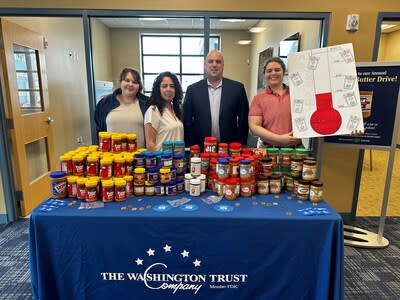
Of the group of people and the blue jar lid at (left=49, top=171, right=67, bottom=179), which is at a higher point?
the group of people

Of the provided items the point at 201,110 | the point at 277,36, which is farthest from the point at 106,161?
→ the point at 277,36

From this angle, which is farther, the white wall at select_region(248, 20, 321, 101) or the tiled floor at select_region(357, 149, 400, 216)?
the tiled floor at select_region(357, 149, 400, 216)

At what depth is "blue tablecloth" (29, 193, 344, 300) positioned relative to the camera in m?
1.31

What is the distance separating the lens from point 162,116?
2016mm

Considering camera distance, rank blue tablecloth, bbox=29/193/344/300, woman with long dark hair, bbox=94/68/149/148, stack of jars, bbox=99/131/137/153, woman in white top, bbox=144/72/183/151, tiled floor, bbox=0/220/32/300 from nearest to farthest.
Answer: blue tablecloth, bbox=29/193/344/300
stack of jars, bbox=99/131/137/153
tiled floor, bbox=0/220/32/300
woman in white top, bbox=144/72/183/151
woman with long dark hair, bbox=94/68/149/148

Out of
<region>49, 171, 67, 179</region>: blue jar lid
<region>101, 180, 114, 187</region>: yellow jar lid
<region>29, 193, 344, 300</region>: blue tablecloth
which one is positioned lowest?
<region>29, 193, 344, 300</region>: blue tablecloth

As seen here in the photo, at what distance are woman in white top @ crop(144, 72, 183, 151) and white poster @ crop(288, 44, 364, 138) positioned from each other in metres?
0.81

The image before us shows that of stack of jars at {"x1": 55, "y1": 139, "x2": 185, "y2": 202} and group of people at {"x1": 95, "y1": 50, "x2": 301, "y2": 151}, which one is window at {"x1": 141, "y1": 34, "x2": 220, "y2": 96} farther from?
stack of jars at {"x1": 55, "y1": 139, "x2": 185, "y2": 202}

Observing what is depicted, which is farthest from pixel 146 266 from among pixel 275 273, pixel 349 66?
pixel 349 66

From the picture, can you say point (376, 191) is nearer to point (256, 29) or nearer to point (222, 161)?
point (222, 161)

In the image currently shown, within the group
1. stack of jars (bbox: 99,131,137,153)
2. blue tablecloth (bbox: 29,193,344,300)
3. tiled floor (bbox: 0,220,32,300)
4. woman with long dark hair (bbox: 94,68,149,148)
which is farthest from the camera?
woman with long dark hair (bbox: 94,68,149,148)

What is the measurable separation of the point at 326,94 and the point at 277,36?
2832mm

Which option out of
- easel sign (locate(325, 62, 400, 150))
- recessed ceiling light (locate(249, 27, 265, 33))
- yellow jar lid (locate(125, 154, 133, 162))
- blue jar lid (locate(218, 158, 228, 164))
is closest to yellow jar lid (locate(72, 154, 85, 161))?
yellow jar lid (locate(125, 154, 133, 162))

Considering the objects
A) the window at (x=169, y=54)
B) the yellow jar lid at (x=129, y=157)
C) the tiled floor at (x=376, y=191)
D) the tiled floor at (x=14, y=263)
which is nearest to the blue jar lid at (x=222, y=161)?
the yellow jar lid at (x=129, y=157)
